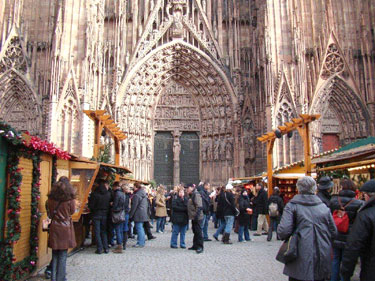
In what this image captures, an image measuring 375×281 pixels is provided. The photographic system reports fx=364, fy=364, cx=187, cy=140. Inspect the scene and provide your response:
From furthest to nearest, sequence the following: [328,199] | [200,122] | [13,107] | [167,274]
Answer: [200,122] → [13,107] → [167,274] → [328,199]

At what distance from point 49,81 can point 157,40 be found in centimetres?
617

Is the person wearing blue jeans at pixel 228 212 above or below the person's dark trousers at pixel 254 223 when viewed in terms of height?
above

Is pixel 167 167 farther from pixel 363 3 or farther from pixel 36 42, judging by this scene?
pixel 363 3

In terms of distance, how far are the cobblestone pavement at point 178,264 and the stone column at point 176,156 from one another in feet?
38.8

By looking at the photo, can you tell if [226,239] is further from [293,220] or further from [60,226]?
[293,220]

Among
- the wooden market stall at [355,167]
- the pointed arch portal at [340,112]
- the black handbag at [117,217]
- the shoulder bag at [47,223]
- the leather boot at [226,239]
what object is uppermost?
the pointed arch portal at [340,112]

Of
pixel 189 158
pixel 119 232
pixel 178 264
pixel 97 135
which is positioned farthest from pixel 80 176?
pixel 189 158

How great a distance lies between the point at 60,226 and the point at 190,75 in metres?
17.0

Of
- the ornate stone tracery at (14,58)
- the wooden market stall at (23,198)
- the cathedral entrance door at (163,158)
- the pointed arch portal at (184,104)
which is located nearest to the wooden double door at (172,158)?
the cathedral entrance door at (163,158)

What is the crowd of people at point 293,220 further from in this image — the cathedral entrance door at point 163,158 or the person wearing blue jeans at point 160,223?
the cathedral entrance door at point 163,158

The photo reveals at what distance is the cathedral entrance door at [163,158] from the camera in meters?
21.0

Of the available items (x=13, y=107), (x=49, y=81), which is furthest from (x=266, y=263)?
(x=13, y=107)

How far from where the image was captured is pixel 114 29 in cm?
2031

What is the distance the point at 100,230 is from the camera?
25.5 ft
